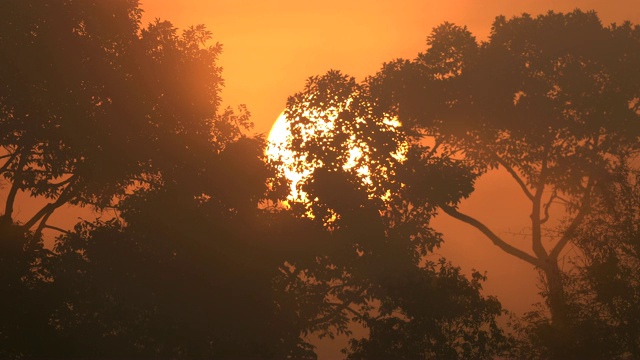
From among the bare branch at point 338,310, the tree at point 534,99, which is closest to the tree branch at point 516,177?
the tree at point 534,99

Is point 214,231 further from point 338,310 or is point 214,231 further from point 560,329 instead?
point 560,329

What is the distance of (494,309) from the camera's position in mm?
29109

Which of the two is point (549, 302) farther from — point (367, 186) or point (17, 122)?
point (17, 122)

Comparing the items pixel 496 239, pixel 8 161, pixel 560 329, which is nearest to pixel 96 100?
pixel 8 161

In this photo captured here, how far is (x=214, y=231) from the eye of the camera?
2828 centimetres

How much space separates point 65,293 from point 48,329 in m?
1.40

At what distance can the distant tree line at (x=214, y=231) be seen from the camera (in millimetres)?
27188

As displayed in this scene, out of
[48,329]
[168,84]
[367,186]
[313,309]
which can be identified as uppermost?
[168,84]

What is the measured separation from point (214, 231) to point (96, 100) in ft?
24.2

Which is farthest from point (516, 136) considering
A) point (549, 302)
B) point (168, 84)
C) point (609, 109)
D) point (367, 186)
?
point (168, 84)

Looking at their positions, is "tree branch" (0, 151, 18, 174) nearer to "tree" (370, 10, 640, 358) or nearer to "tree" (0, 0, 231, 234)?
"tree" (0, 0, 231, 234)

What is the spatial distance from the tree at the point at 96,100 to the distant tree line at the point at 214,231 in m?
0.08

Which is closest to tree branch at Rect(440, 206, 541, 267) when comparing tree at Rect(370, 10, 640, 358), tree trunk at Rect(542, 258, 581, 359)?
tree at Rect(370, 10, 640, 358)

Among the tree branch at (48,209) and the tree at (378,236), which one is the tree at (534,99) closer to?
the tree at (378,236)
